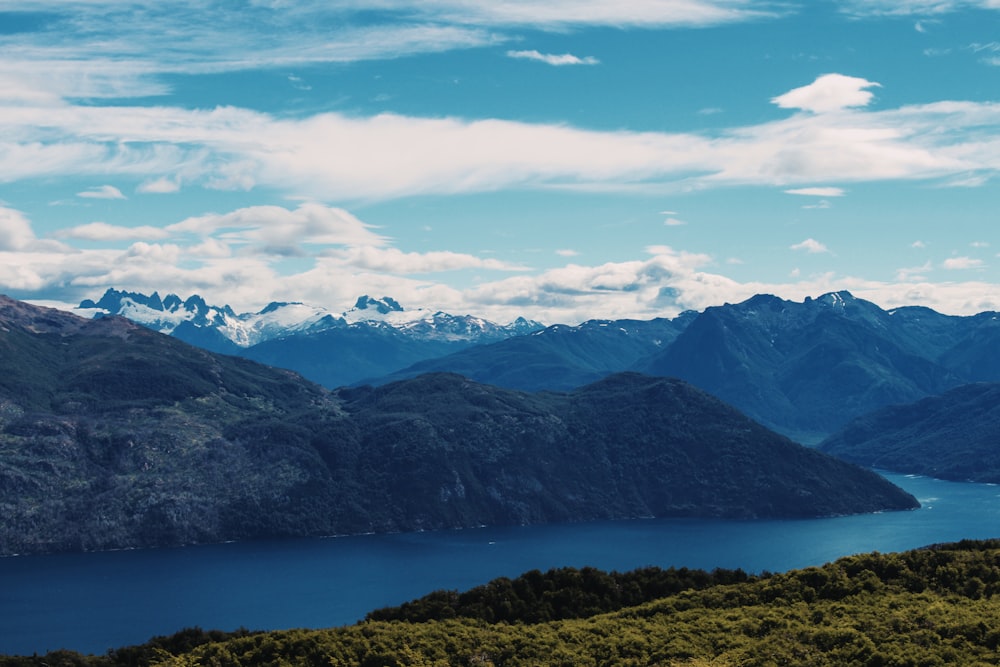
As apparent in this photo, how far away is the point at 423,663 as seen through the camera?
72.3 m

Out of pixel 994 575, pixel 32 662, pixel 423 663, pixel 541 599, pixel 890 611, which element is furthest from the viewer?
pixel 541 599

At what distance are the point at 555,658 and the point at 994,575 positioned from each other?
3991cm

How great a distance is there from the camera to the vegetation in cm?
6856

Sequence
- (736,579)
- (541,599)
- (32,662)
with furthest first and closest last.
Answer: (736,579) → (541,599) → (32,662)

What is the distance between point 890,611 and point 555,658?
26.5 m

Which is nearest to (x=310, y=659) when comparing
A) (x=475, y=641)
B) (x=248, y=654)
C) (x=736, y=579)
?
(x=248, y=654)

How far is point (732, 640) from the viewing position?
241 ft

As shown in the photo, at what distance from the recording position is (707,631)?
77.2 metres

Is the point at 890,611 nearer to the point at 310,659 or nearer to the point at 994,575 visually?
the point at 994,575

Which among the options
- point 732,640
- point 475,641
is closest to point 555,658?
point 475,641

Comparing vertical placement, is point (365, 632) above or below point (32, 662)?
above

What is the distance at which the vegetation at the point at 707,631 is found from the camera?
68.6m

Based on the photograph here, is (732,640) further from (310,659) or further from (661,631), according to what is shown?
(310,659)

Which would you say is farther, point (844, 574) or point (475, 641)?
point (844, 574)
